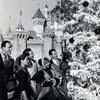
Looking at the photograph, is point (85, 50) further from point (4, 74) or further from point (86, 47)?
point (4, 74)

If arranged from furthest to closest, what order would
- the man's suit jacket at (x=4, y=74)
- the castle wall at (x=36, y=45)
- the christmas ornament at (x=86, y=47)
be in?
the castle wall at (x=36, y=45), the christmas ornament at (x=86, y=47), the man's suit jacket at (x=4, y=74)

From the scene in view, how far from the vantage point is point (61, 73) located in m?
6.82

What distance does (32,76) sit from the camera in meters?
6.31

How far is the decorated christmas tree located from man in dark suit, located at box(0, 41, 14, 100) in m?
6.21

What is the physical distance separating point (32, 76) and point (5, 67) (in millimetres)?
828

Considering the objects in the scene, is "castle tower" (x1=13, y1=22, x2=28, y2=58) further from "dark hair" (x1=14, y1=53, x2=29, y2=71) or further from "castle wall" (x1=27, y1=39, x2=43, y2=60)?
"dark hair" (x1=14, y1=53, x2=29, y2=71)

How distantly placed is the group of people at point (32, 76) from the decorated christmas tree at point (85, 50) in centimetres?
507

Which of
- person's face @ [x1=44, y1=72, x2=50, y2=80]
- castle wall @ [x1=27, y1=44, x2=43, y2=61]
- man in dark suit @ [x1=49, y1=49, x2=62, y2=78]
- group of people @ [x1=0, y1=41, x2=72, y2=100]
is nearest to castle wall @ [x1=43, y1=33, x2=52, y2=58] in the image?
castle wall @ [x1=27, y1=44, x2=43, y2=61]

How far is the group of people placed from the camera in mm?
5691

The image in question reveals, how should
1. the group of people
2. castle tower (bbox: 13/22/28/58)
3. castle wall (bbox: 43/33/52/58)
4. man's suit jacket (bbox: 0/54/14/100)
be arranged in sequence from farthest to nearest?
castle wall (bbox: 43/33/52/58), castle tower (bbox: 13/22/28/58), the group of people, man's suit jacket (bbox: 0/54/14/100)

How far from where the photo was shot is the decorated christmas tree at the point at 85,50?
12141 mm

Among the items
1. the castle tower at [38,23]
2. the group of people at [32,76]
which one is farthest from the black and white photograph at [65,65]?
the castle tower at [38,23]

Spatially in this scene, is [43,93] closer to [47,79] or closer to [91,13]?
[47,79]

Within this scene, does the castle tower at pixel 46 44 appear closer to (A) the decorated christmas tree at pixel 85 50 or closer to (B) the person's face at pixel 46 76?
(A) the decorated christmas tree at pixel 85 50
